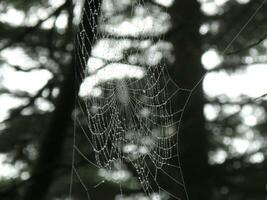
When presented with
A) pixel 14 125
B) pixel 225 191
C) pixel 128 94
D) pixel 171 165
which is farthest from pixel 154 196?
pixel 14 125

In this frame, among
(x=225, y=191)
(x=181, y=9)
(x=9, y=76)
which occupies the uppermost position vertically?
(x=181, y=9)

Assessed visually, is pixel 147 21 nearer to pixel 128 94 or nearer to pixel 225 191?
pixel 128 94

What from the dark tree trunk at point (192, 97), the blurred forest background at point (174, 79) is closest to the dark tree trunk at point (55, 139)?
the blurred forest background at point (174, 79)

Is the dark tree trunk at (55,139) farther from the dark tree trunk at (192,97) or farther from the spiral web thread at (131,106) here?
the dark tree trunk at (192,97)

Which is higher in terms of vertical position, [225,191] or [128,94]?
[128,94]

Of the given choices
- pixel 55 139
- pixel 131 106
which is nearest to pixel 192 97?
pixel 131 106
